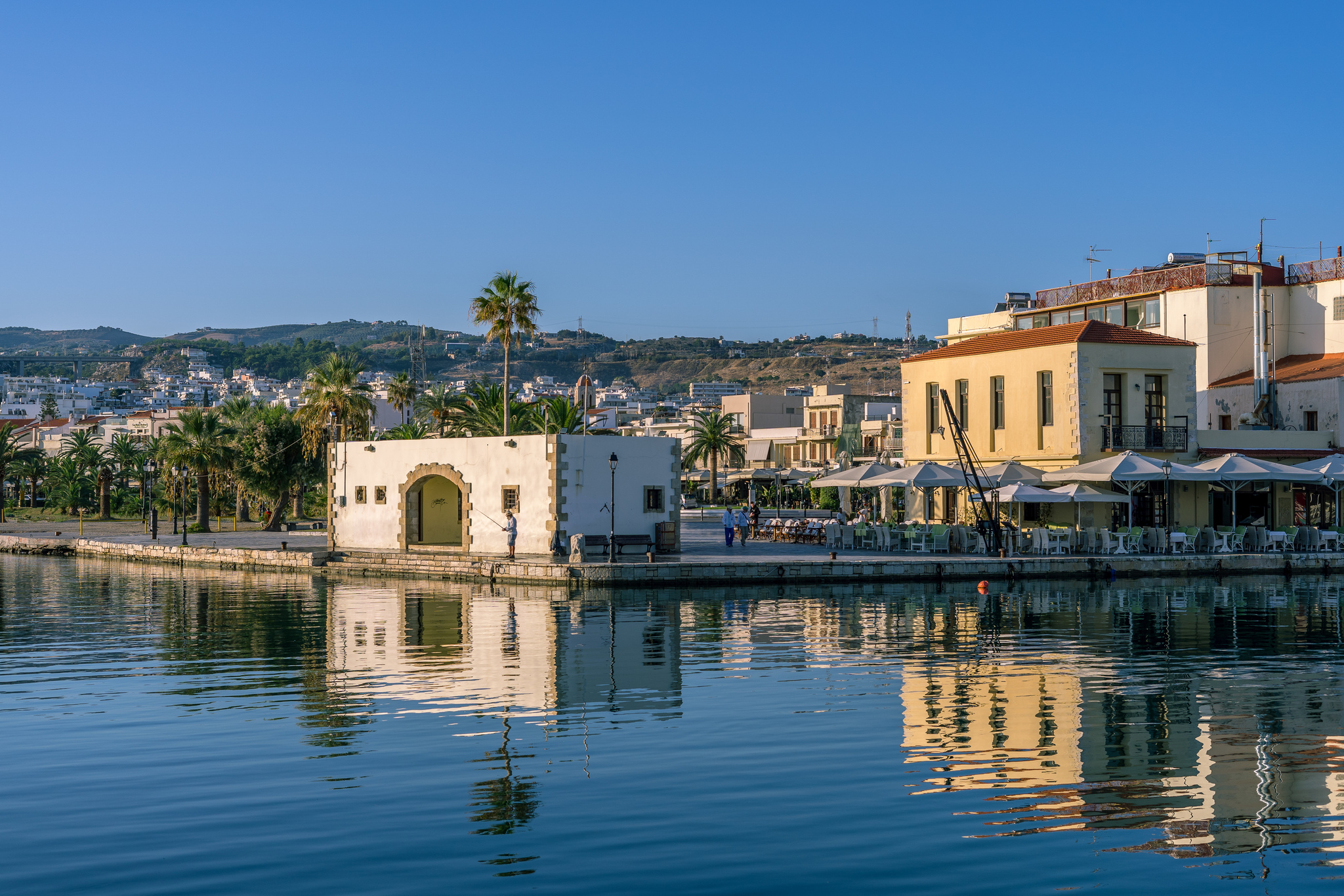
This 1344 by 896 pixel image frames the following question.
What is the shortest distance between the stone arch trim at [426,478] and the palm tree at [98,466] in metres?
44.6

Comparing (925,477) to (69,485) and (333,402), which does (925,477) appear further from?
(69,485)

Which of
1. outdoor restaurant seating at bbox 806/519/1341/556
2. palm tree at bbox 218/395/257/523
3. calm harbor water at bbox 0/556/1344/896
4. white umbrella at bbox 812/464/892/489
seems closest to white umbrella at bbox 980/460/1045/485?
outdoor restaurant seating at bbox 806/519/1341/556

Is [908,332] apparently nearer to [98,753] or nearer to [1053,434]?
[1053,434]

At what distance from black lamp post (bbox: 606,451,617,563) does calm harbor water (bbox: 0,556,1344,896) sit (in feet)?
26.7

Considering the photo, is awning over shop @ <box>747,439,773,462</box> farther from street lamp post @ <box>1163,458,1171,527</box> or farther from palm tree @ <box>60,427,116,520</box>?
street lamp post @ <box>1163,458,1171,527</box>

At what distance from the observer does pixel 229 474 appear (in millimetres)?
56812

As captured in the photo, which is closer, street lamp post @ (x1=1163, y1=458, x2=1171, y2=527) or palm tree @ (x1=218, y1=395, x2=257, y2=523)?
street lamp post @ (x1=1163, y1=458, x2=1171, y2=527)

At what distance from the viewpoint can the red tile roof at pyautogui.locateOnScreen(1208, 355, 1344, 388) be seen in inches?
1920

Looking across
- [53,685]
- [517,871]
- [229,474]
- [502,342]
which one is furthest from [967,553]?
[229,474]

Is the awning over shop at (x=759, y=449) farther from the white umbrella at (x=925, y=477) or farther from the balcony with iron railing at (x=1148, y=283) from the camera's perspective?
the white umbrella at (x=925, y=477)

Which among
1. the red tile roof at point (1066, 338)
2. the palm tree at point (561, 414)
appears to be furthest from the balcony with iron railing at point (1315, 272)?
the palm tree at point (561, 414)

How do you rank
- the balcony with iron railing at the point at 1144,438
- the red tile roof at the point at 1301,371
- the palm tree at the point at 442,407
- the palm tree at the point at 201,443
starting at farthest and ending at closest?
1. the palm tree at the point at 442,407
2. the palm tree at the point at 201,443
3. the red tile roof at the point at 1301,371
4. the balcony with iron railing at the point at 1144,438

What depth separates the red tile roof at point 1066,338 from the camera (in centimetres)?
4156

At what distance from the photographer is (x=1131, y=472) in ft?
122
